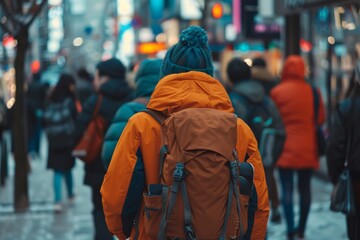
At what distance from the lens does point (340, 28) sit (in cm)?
1503

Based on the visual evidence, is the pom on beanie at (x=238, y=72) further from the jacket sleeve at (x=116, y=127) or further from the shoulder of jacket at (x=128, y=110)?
the shoulder of jacket at (x=128, y=110)

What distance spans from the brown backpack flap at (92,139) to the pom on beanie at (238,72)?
1.17 metres

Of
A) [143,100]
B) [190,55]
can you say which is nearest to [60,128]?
[143,100]

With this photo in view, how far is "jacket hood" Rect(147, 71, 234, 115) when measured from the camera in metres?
4.18

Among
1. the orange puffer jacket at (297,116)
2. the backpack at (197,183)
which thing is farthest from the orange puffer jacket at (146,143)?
the orange puffer jacket at (297,116)

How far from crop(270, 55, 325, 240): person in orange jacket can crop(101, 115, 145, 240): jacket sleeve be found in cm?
539

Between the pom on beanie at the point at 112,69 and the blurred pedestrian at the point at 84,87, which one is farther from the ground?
the pom on beanie at the point at 112,69

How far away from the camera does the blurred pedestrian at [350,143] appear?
664 cm

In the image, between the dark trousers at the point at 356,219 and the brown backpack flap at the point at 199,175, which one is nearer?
the brown backpack flap at the point at 199,175

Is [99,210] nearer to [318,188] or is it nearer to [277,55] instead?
[318,188]

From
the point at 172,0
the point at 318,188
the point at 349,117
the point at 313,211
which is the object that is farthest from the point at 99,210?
the point at 172,0

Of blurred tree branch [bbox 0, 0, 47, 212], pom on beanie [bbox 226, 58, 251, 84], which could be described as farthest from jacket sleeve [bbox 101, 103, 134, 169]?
blurred tree branch [bbox 0, 0, 47, 212]

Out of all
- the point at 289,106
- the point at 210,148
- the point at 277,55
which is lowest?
the point at 277,55

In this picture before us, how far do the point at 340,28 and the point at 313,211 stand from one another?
4.24m
